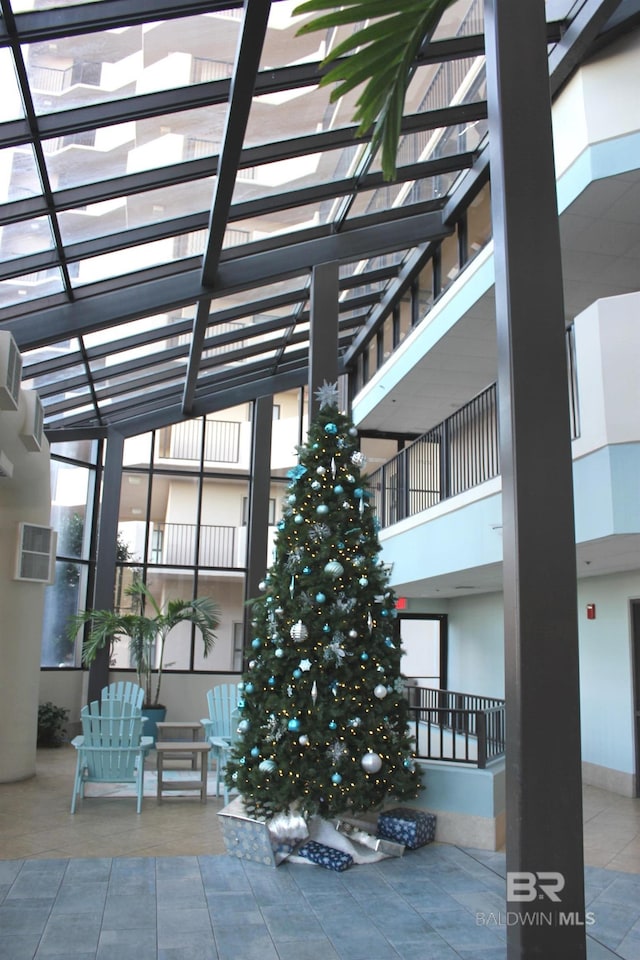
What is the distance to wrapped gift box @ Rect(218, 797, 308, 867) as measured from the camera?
19.1ft

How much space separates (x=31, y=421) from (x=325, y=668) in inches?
170

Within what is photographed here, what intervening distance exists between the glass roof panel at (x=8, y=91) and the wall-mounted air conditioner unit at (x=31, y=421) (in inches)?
130

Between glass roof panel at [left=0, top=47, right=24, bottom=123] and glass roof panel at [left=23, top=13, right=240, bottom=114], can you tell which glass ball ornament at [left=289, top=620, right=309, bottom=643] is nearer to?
glass roof panel at [left=23, top=13, right=240, bottom=114]

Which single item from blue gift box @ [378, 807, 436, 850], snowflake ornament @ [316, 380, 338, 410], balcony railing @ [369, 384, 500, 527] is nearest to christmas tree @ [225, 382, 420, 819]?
blue gift box @ [378, 807, 436, 850]

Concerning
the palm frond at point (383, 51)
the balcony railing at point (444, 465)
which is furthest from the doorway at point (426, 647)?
the palm frond at point (383, 51)

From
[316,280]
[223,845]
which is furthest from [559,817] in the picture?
[316,280]

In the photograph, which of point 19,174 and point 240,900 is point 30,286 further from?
point 240,900

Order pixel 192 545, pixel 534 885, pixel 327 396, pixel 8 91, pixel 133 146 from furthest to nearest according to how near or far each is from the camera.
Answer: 1. pixel 192 545
2. pixel 327 396
3. pixel 133 146
4. pixel 8 91
5. pixel 534 885

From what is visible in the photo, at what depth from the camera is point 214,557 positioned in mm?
16531

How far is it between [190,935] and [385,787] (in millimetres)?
2160

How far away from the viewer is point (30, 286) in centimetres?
807

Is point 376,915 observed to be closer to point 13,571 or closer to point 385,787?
point 385,787

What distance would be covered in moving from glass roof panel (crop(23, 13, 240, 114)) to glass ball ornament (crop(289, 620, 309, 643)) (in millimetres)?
4269

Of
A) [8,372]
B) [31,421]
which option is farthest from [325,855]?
[31,421]
